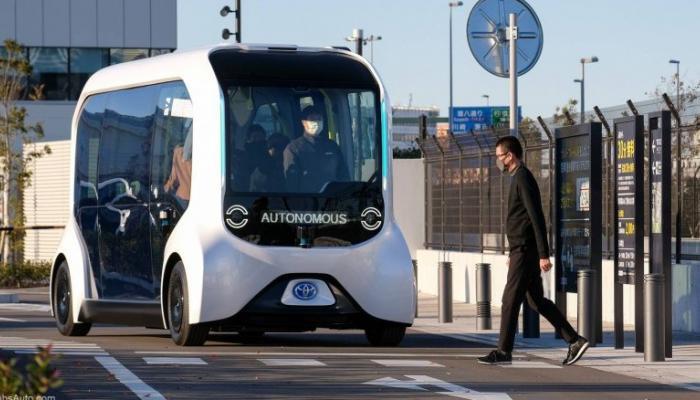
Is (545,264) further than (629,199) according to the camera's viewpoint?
No

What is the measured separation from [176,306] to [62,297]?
9.95 ft

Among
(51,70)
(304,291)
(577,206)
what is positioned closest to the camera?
(304,291)

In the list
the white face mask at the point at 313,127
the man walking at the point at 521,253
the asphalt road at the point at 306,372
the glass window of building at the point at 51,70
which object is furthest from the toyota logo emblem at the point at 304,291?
the glass window of building at the point at 51,70

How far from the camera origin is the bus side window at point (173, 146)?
17.5 m

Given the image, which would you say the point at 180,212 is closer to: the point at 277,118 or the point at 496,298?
the point at 277,118

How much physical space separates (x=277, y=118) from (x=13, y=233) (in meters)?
22.1

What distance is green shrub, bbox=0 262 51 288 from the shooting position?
37.3m

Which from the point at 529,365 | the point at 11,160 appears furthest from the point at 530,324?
the point at 11,160

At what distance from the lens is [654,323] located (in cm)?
1574

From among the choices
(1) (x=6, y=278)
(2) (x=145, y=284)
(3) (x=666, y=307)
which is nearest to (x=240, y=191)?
(2) (x=145, y=284)

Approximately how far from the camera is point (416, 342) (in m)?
18.8

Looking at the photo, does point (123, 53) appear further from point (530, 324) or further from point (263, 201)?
point (263, 201)

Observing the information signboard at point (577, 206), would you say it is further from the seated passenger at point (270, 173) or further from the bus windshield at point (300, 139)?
the seated passenger at point (270, 173)

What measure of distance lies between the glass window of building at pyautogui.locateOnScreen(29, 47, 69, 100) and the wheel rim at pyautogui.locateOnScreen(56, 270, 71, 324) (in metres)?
40.7
